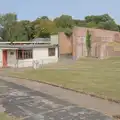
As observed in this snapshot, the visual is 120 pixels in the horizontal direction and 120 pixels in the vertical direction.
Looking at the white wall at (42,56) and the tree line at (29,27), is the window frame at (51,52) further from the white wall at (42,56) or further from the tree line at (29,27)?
the tree line at (29,27)

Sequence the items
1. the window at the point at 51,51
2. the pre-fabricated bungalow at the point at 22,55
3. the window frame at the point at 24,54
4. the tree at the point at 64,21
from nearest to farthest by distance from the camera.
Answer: the pre-fabricated bungalow at the point at 22,55 < the window frame at the point at 24,54 < the window at the point at 51,51 < the tree at the point at 64,21

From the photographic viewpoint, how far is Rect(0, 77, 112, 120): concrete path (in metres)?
12.6

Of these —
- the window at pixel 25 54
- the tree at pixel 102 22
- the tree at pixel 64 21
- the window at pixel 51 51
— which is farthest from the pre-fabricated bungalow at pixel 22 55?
the tree at pixel 102 22

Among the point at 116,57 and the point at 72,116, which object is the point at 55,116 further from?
the point at 116,57

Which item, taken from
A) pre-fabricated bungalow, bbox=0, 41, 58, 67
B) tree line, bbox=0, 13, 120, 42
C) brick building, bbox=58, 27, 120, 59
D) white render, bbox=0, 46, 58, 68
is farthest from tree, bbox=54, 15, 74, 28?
pre-fabricated bungalow, bbox=0, 41, 58, 67

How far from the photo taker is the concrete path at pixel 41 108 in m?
12.6

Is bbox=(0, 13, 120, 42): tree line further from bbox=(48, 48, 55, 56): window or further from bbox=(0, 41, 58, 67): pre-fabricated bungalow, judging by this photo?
bbox=(0, 41, 58, 67): pre-fabricated bungalow

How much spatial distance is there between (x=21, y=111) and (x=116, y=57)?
120 ft

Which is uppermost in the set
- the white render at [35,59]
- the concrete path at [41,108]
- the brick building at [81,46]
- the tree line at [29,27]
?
the tree line at [29,27]

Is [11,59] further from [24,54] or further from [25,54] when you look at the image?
[25,54]

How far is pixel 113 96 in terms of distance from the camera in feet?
54.9

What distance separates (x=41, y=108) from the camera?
47.3ft

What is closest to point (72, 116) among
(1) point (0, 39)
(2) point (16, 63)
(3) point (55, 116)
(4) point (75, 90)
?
(3) point (55, 116)

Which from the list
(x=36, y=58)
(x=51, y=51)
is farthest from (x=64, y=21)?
(x=36, y=58)
